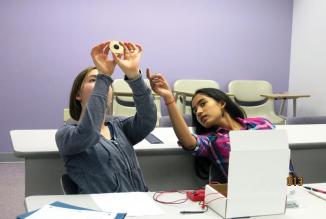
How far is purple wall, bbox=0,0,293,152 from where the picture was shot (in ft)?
15.1

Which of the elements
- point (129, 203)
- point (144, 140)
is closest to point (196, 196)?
point (129, 203)

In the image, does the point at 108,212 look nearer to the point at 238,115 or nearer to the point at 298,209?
the point at 298,209

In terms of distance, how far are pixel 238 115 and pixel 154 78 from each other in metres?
0.47

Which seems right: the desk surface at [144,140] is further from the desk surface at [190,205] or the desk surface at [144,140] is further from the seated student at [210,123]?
the desk surface at [190,205]

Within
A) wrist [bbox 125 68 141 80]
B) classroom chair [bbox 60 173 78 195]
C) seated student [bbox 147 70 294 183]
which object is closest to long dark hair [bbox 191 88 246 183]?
seated student [bbox 147 70 294 183]

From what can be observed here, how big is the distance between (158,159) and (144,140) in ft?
0.53

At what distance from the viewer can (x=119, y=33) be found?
4.95 m

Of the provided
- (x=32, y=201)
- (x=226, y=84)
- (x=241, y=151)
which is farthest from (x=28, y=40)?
(x=241, y=151)

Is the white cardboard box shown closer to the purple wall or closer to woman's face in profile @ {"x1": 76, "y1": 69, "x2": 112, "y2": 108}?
woman's face in profile @ {"x1": 76, "y1": 69, "x2": 112, "y2": 108}

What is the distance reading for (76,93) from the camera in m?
1.73

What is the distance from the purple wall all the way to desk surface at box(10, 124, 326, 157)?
7.95 feet

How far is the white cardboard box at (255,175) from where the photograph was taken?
134 centimetres

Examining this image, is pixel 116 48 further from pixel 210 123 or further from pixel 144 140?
pixel 144 140

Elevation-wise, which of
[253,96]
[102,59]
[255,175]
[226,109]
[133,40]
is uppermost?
[133,40]
